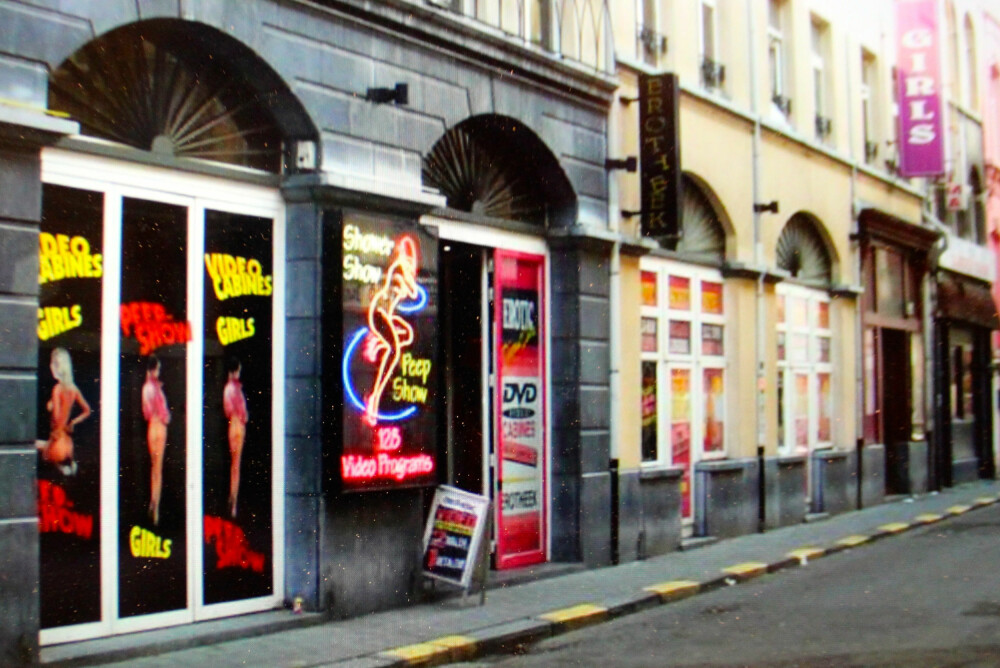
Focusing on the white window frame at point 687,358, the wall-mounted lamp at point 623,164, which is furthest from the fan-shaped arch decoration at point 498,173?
the white window frame at point 687,358

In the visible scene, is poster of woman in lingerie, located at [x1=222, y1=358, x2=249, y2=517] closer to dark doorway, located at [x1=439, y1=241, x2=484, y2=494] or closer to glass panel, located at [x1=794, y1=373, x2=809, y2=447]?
dark doorway, located at [x1=439, y1=241, x2=484, y2=494]

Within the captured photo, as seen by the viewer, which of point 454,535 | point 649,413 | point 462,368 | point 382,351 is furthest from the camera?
point 649,413

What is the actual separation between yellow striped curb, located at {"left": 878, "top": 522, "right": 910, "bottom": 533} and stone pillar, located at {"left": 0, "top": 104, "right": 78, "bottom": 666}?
12.2 meters

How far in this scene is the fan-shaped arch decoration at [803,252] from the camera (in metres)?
19.6

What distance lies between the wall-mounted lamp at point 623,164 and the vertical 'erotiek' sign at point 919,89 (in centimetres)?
1080

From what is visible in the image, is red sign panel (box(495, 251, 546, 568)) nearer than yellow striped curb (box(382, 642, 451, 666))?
No

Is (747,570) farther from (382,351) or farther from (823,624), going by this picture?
(382,351)

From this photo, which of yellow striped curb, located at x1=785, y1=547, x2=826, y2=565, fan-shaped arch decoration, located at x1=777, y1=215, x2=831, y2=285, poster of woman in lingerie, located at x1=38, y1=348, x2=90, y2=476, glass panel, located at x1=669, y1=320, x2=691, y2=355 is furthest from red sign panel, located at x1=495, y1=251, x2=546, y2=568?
fan-shaped arch decoration, located at x1=777, y1=215, x2=831, y2=285

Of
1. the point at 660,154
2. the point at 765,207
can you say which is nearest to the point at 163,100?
the point at 660,154

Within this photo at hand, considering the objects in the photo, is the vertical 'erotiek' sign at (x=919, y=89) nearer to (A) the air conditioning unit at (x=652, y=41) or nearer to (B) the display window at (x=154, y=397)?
(A) the air conditioning unit at (x=652, y=41)

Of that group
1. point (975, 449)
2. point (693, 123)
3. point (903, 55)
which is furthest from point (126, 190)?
point (975, 449)

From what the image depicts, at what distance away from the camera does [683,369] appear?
16.4m

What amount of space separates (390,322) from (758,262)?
8.06 meters

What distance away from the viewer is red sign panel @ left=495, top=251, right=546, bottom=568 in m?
13.3
